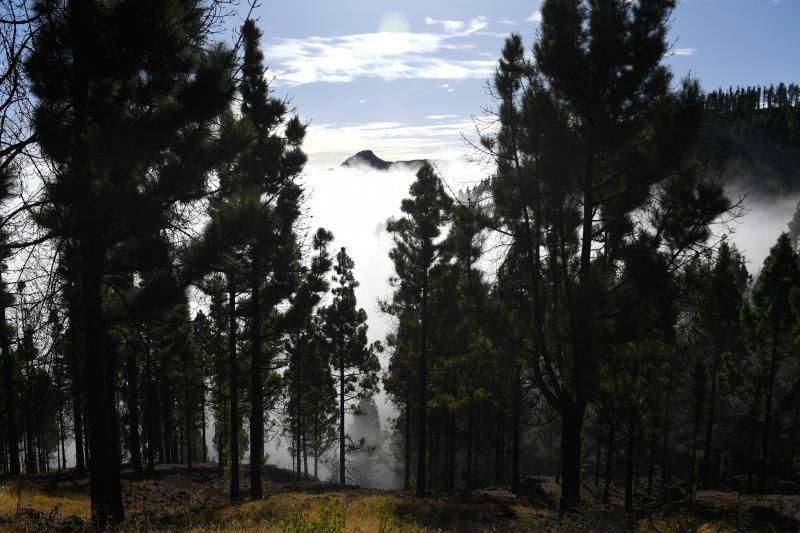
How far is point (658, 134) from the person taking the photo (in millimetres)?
9180

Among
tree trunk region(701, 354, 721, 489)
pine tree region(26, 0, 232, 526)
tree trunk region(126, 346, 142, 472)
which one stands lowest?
tree trunk region(701, 354, 721, 489)

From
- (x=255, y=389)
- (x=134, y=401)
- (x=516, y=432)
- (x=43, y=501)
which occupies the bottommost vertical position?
(x=516, y=432)

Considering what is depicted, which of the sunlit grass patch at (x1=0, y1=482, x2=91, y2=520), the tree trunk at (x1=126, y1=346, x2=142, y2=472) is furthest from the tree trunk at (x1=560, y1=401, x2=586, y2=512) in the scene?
the tree trunk at (x1=126, y1=346, x2=142, y2=472)

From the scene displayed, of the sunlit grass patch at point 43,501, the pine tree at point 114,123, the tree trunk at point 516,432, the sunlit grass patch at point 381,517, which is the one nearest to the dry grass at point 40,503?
the sunlit grass patch at point 43,501

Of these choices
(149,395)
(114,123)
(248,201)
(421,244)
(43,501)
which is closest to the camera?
(114,123)

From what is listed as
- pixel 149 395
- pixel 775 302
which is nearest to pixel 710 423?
pixel 775 302

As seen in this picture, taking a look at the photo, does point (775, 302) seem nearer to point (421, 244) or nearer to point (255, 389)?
point (421, 244)

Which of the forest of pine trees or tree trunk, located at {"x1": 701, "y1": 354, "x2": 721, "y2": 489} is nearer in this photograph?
the forest of pine trees

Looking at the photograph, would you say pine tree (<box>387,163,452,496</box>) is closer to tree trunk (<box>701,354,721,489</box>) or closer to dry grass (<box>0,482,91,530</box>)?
dry grass (<box>0,482,91,530</box>)

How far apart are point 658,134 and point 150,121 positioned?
8.66 m

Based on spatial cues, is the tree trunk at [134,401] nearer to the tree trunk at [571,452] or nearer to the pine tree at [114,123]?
the pine tree at [114,123]

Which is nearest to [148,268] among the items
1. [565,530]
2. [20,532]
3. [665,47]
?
[20,532]

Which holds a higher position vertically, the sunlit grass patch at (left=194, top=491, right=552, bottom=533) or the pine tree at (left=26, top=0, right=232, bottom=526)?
the pine tree at (left=26, top=0, right=232, bottom=526)

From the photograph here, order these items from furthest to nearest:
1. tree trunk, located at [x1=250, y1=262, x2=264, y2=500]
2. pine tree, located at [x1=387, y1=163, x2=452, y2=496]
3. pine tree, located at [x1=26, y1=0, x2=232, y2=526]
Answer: pine tree, located at [x1=387, y1=163, x2=452, y2=496]
tree trunk, located at [x1=250, y1=262, x2=264, y2=500]
pine tree, located at [x1=26, y1=0, x2=232, y2=526]
